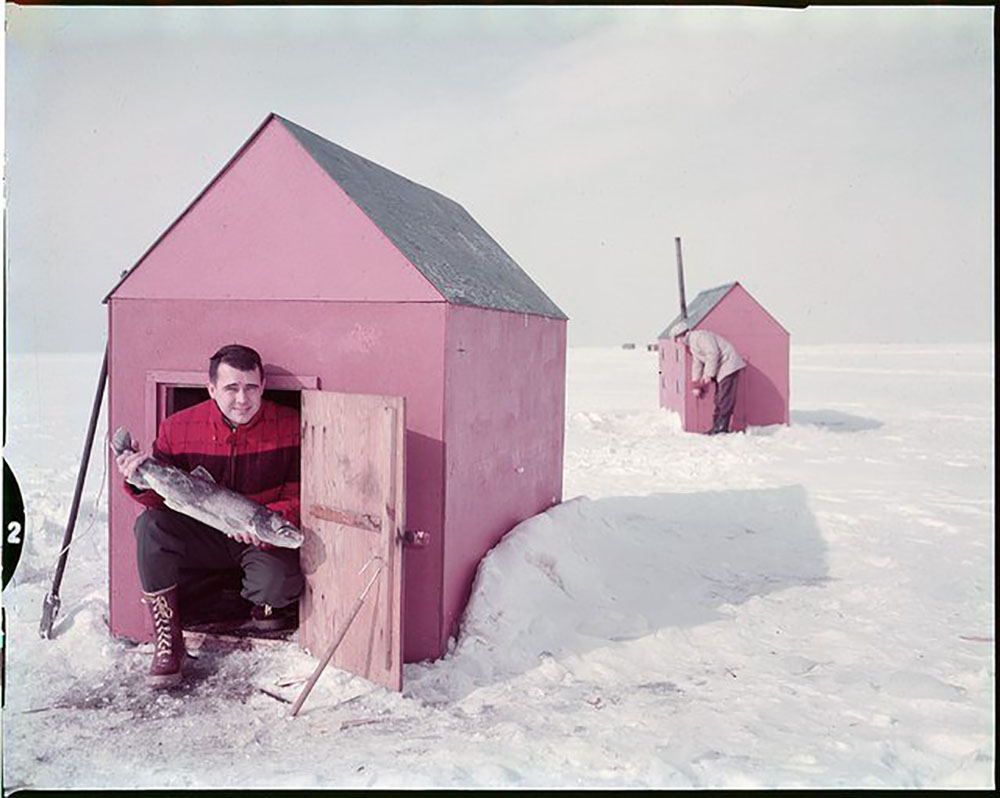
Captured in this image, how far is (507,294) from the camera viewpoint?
533 cm

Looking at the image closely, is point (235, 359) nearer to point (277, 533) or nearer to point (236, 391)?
point (236, 391)

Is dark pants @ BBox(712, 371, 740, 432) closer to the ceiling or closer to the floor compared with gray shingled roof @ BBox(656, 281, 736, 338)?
closer to the floor

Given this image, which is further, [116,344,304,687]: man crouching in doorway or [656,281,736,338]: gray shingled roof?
[656,281,736,338]: gray shingled roof

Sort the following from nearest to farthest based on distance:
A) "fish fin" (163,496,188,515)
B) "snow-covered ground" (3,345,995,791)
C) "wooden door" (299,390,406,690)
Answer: "snow-covered ground" (3,345,995,791), "wooden door" (299,390,406,690), "fish fin" (163,496,188,515)

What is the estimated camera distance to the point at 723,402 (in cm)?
1312

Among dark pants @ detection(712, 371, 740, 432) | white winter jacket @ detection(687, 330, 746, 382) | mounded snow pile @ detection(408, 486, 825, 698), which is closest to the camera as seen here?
mounded snow pile @ detection(408, 486, 825, 698)

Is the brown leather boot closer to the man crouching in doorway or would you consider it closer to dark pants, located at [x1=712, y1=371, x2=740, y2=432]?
the man crouching in doorway

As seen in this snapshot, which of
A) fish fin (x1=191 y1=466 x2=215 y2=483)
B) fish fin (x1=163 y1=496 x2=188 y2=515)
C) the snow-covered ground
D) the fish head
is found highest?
fish fin (x1=191 y1=466 x2=215 y2=483)

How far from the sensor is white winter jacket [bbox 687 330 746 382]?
42.2ft

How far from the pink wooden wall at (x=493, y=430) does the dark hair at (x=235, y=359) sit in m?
0.93

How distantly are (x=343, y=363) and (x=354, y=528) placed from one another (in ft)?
2.80

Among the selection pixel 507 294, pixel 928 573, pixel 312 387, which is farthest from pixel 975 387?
pixel 312 387

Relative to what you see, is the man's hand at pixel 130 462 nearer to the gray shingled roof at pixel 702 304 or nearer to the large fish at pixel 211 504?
the large fish at pixel 211 504

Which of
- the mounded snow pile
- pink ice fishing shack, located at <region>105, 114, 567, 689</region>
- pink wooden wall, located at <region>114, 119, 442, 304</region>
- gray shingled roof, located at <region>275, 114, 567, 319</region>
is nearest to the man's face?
pink ice fishing shack, located at <region>105, 114, 567, 689</region>
